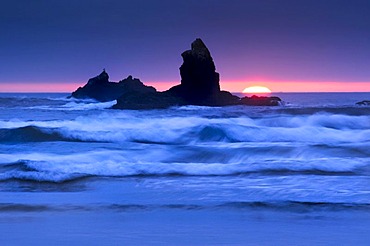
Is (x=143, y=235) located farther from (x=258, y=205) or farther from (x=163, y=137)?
(x=163, y=137)

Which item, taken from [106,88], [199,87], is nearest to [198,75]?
[199,87]

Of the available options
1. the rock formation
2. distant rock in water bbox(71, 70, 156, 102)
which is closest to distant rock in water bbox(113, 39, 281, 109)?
the rock formation

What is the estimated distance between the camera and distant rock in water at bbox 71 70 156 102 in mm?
64125

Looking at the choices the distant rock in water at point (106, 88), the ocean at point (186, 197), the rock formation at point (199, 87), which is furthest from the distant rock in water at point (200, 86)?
the ocean at point (186, 197)

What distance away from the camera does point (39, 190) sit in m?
8.68

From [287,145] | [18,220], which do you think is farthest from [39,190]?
[287,145]

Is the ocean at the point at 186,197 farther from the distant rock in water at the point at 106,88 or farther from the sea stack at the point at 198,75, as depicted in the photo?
the distant rock in water at the point at 106,88

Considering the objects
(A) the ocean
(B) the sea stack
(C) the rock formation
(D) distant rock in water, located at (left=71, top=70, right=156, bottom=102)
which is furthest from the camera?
(D) distant rock in water, located at (left=71, top=70, right=156, bottom=102)

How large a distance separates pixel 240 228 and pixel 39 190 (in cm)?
349

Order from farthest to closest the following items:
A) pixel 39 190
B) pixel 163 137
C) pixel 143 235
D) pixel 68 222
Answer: pixel 163 137 < pixel 39 190 < pixel 68 222 < pixel 143 235

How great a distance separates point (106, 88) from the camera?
222ft

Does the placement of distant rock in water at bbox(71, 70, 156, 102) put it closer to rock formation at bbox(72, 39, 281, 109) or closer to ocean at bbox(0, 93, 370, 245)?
rock formation at bbox(72, 39, 281, 109)

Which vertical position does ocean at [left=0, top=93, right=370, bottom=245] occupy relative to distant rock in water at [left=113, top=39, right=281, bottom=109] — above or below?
below

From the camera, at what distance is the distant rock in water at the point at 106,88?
64125 millimetres
